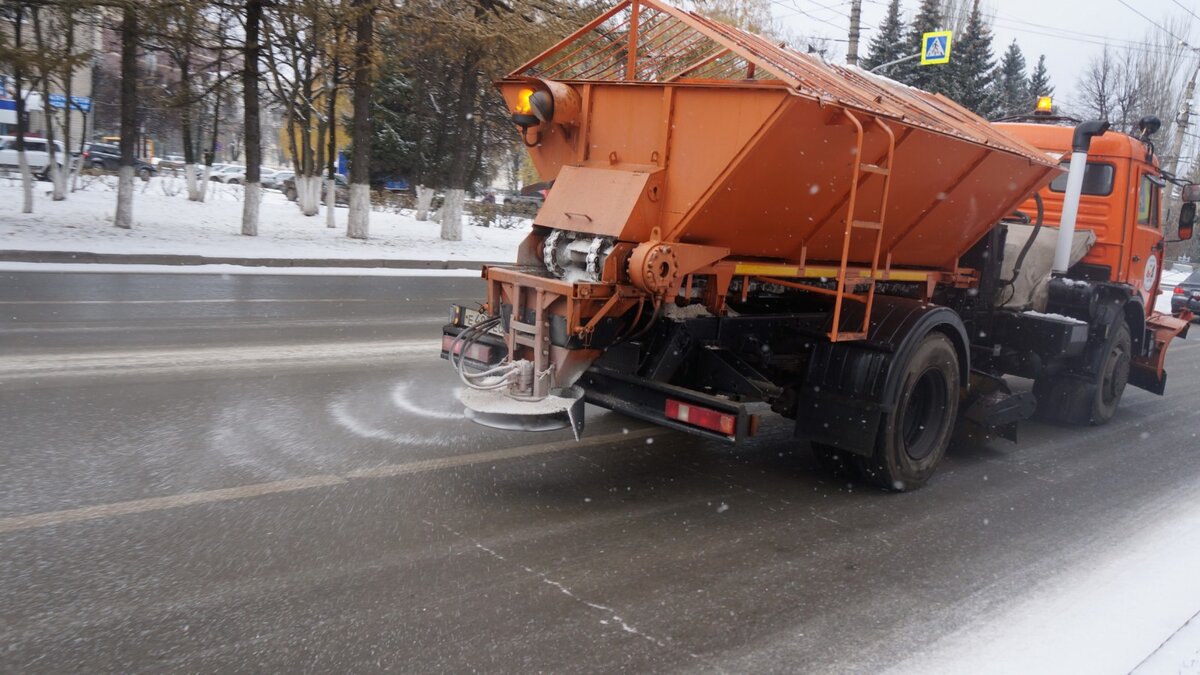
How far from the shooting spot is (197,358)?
7.87m

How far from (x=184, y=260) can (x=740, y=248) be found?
14.3m

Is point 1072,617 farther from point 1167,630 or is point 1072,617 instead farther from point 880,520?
point 880,520

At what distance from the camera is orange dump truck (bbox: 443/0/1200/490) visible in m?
4.70

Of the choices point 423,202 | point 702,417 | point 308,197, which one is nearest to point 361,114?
point 308,197

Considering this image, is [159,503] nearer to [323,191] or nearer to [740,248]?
[740,248]

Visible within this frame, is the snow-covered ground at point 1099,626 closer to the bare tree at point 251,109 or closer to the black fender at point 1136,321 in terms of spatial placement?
the black fender at point 1136,321

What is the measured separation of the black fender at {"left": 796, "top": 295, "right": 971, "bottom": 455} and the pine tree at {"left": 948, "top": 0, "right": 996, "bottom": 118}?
3481cm

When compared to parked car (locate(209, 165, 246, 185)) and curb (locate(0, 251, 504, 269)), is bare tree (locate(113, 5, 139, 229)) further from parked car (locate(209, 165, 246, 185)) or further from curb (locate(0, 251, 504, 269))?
parked car (locate(209, 165, 246, 185))

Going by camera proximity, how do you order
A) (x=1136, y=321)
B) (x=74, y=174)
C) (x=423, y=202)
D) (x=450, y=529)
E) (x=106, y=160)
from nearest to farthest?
1. (x=450, y=529)
2. (x=1136, y=321)
3. (x=74, y=174)
4. (x=423, y=202)
5. (x=106, y=160)

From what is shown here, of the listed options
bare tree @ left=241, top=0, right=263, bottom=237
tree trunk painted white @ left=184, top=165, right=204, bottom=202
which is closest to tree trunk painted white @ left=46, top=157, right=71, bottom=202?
tree trunk painted white @ left=184, top=165, right=204, bottom=202

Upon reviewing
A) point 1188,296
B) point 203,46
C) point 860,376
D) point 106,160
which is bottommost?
point 860,376

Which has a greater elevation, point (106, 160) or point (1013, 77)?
point (1013, 77)

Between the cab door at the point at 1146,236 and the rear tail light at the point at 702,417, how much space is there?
5879mm

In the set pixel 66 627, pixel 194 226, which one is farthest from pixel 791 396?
pixel 194 226
